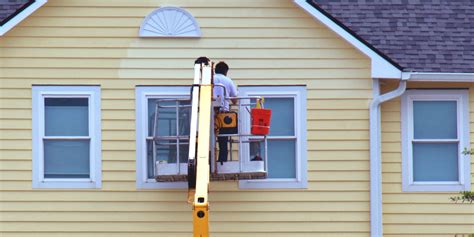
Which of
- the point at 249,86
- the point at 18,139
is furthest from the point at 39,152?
the point at 249,86

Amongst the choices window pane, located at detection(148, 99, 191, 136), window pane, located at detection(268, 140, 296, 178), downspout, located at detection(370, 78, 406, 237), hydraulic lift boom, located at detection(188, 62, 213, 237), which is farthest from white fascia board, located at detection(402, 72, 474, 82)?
window pane, located at detection(148, 99, 191, 136)

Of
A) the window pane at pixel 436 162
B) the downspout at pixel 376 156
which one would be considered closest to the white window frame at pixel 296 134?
the downspout at pixel 376 156

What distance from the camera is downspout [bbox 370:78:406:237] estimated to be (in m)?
20.4

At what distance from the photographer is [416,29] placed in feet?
70.8

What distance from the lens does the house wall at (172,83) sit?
2047cm

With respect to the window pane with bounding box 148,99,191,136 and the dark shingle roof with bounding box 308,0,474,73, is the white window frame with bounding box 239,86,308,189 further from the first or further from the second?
the dark shingle roof with bounding box 308,0,474,73

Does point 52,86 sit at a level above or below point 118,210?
above

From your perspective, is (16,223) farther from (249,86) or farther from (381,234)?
(381,234)

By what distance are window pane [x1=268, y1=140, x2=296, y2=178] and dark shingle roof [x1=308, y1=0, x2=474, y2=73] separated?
2.06 meters

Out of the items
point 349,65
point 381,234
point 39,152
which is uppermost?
point 349,65

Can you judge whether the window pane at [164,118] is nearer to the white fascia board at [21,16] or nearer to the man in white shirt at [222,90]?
the man in white shirt at [222,90]

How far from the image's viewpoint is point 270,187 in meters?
20.6

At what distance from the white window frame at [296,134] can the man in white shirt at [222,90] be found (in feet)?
2.91

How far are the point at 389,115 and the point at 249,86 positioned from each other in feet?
7.45
